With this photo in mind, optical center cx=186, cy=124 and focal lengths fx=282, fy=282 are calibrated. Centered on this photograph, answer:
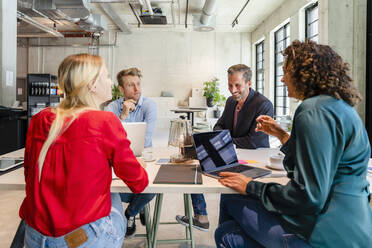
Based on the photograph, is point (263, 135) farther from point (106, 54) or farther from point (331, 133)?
point (106, 54)

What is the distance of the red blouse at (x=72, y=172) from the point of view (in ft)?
3.33

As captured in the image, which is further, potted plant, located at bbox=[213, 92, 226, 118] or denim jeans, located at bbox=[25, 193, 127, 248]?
potted plant, located at bbox=[213, 92, 226, 118]

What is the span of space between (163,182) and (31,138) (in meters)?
0.58

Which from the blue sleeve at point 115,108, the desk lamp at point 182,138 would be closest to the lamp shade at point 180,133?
the desk lamp at point 182,138

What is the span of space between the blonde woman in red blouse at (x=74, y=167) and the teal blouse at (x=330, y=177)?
638mm

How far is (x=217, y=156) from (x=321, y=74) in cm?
71

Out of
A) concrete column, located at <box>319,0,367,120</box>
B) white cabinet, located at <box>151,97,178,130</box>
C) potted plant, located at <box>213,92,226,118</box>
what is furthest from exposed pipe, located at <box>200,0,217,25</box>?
white cabinet, located at <box>151,97,178,130</box>

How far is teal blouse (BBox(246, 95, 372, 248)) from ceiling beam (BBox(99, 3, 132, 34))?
23.5 feet

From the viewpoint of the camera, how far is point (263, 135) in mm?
2537

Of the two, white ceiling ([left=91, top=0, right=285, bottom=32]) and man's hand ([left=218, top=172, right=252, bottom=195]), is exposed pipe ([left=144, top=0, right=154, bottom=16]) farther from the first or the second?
man's hand ([left=218, top=172, right=252, bottom=195])

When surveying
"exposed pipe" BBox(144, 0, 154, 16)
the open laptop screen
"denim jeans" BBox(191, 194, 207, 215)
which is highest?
"exposed pipe" BBox(144, 0, 154, 16)

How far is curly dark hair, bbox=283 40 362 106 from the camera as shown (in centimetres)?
107

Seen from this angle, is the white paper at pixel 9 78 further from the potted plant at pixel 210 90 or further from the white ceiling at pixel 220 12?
the potted plant at pixel 210 90

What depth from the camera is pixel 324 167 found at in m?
0.96
